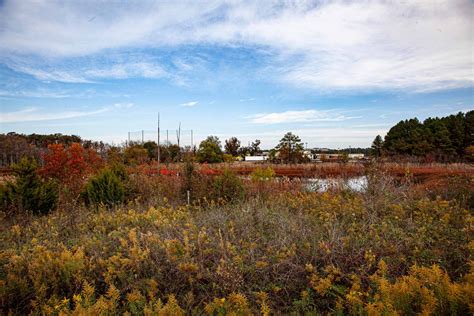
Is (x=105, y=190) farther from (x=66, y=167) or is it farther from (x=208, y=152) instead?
(x=208, y=152)

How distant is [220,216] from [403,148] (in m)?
40.3

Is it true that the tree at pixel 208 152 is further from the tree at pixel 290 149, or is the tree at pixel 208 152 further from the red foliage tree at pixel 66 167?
the red foliage tree at pixel 66 167

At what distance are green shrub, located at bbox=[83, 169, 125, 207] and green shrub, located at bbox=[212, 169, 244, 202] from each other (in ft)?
7.47

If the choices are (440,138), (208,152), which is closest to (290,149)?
(208,152)

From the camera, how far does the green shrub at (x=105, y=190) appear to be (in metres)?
7.18

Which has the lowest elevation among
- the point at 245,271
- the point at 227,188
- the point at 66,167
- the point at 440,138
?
the point at 245,271

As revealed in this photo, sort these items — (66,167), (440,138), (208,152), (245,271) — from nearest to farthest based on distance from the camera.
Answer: (245,271), (66,167), (208,152), (440,138)

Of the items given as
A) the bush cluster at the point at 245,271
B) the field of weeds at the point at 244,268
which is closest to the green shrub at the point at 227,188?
the field of weeds at the point at 244,268

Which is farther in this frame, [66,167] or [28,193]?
[66,167]

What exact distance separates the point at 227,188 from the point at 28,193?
14.1 ft

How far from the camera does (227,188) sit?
7.29 m

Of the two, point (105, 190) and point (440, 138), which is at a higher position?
point (440, 138)

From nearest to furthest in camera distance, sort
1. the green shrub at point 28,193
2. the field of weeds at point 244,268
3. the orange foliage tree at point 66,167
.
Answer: the field of weeds at point 244,268 < the green shrub at point 28,193 < the orange foliage tree at point 66,167

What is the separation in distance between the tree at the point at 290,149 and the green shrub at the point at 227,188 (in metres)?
22.3
